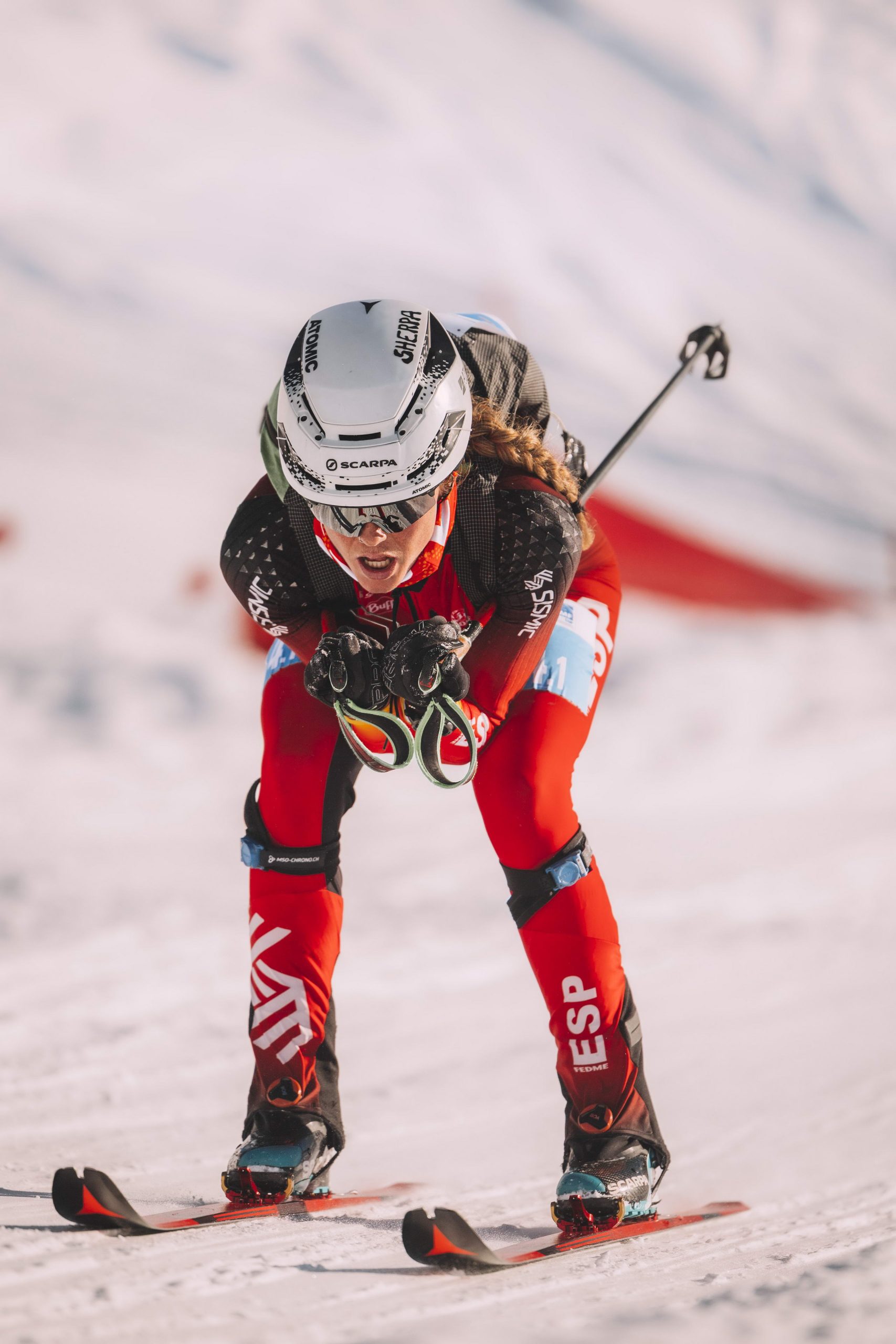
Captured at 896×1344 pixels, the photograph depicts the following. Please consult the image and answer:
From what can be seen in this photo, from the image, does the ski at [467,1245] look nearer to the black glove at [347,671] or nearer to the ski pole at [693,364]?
the black glove at [347,671]

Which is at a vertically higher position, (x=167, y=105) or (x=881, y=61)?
(x=881, y=61)

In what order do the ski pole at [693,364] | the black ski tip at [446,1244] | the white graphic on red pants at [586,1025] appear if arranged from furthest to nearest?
the ski pole at [693,364]
the white graphic on red pants at [586,1025]
the black ski tip at [446,1244]

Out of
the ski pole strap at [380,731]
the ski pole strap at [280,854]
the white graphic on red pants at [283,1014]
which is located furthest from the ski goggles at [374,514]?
the white graphic on red pants at [283,1014]

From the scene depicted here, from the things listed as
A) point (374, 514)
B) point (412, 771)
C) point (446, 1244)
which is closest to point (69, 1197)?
point (446, 1244)

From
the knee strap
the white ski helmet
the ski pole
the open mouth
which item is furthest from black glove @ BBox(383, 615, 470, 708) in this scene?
the ski pole

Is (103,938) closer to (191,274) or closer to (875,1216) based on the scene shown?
(875,1216)

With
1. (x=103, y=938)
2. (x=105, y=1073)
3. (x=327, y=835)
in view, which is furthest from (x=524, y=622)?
(x=103, y=938)

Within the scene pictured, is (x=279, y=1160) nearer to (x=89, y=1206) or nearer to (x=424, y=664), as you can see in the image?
(x=89, y=1206)

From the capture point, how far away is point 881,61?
12367mm

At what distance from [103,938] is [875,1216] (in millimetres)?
3201

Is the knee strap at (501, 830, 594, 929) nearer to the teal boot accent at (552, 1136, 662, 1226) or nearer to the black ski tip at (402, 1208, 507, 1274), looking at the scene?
the teal boot accent at (552, 1136, 662, 1226)

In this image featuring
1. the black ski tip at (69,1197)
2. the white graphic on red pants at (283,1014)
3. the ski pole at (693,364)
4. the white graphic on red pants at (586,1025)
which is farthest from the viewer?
the ski pole at (693,364)

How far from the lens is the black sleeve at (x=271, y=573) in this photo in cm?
258

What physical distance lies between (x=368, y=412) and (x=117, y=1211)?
156 cm
